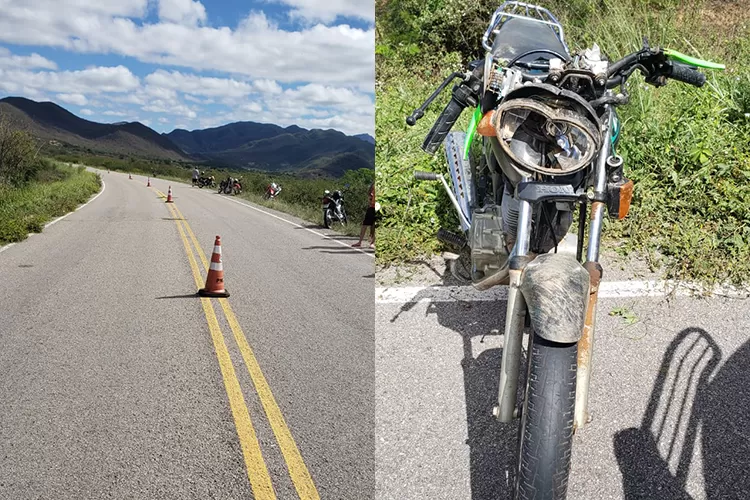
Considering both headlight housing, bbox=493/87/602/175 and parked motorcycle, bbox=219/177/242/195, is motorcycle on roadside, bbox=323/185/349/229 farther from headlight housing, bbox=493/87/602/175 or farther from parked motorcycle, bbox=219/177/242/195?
parked motorcycle, bbox=219/177/242/195

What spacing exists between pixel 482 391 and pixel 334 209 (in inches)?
530

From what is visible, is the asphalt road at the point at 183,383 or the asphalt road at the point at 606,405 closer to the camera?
the asphalt road at the point at 606,405

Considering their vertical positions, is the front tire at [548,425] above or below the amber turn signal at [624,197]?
below

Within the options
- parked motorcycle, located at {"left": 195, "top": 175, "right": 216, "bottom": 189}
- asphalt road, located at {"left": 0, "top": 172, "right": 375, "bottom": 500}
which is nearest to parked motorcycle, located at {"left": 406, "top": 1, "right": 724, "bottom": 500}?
asphalt road, located at {"left": 0, "top": 172, "right": 375, "bottom": 500}

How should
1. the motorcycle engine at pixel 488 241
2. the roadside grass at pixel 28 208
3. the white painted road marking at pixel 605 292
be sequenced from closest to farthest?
the motorcycle engine at pixel 488 241
the white painted road marking at pixel 605 292
the roadside grass at pixel 28 208

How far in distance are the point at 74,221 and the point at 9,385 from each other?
14.4 metres

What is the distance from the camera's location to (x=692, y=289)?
5.78m

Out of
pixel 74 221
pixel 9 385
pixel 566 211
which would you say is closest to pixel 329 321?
pixel 9 385

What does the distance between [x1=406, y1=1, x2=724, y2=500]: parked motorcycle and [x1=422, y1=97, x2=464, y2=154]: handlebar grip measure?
2 cm

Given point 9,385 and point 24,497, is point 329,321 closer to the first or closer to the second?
point 9,385

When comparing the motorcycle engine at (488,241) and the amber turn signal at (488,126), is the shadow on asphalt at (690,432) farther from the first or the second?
the amber turn signal at (488,126)

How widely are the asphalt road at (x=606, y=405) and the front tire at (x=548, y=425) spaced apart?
492 mm

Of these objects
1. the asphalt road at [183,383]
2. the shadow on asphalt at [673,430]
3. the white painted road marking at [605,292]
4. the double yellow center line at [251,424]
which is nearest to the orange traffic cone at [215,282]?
the asphalt road at [183,383]

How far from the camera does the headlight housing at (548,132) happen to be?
9.20 feet
